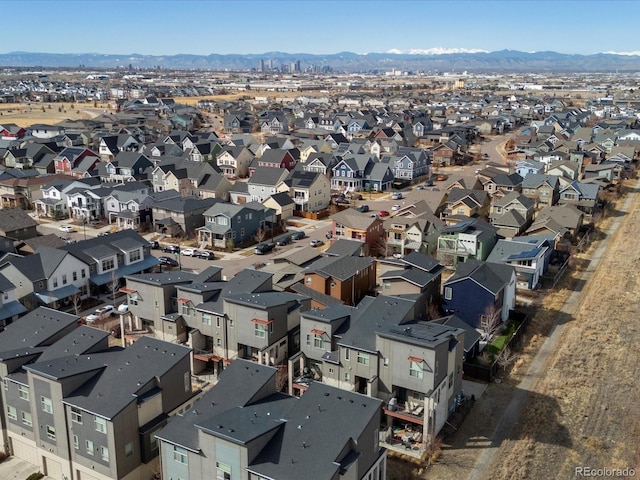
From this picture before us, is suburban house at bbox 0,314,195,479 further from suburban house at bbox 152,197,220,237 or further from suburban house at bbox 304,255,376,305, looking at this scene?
suburban house at bbox 152,197,220,237

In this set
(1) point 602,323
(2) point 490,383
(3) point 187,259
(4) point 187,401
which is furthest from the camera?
(3) point 187,259

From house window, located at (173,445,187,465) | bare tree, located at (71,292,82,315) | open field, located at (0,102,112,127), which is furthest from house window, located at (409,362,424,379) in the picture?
open field, located at (0,102,112,127)

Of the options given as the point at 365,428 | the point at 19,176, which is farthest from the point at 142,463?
the point at 19,176

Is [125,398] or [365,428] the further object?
[125,398]

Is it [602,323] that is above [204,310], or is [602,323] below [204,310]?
below

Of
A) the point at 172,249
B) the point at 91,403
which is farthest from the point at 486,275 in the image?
the point at 172,249

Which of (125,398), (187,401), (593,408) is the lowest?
(593,408)

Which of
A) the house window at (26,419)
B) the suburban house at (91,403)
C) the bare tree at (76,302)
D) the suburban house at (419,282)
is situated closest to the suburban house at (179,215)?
the bare tree at (76,302)

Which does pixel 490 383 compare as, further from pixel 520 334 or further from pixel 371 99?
pixel 371 99

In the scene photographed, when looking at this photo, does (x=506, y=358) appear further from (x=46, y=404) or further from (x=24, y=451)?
(x=24, y=451)
